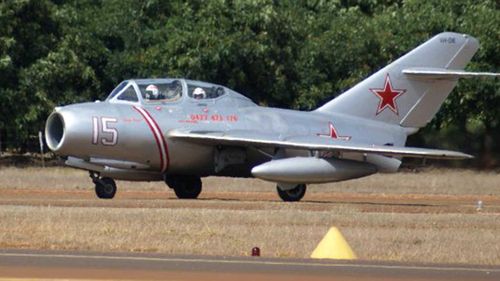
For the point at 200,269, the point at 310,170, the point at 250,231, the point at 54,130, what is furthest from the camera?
the point at 54,130

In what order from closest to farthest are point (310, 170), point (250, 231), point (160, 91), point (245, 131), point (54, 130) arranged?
point (250, 231) → point (310, 170) → point (54, 130) → point (160, 91) → point (245, 131)

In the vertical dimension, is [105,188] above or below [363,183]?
below

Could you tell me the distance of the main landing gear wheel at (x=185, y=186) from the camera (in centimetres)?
3119

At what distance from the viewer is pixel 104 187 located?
29891 millimetres

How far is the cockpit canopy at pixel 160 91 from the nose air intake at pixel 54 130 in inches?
47.5

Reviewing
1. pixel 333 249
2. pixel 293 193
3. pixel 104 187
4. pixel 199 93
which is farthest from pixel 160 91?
pixel 333 249

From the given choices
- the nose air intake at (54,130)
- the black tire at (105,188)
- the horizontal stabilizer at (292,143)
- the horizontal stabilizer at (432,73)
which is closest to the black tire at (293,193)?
the horizontal stabilizer at (292,143)

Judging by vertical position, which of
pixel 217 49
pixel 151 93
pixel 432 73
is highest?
pixel 217 49

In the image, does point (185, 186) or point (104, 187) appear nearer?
point (104, 187)

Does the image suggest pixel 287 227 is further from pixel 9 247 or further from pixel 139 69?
pixel 139 69

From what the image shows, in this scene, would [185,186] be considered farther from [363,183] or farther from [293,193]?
[363,183]

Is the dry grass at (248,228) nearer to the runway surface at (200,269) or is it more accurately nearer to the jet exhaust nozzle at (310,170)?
the jet exhaust nozzle at (310,170)

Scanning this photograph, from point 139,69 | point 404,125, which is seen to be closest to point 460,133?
point 404,125

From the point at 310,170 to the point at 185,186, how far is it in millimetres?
3443
